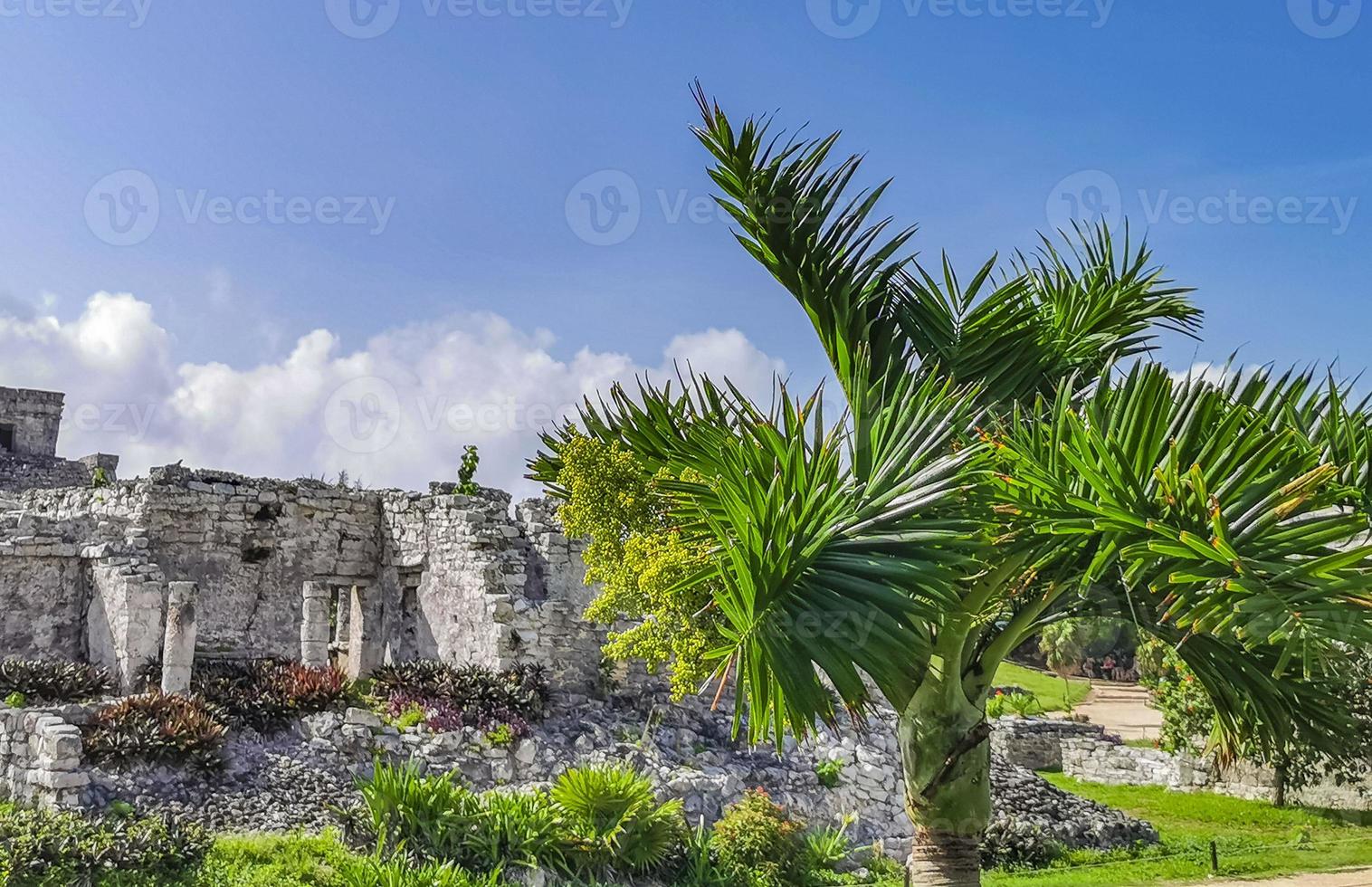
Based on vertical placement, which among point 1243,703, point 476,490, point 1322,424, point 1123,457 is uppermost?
point 476,490

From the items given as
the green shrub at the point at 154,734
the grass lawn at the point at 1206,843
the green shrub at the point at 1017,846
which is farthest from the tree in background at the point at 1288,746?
the green shrub at the point at 154,734

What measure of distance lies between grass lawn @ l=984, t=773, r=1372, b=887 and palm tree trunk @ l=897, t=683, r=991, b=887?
6035mm

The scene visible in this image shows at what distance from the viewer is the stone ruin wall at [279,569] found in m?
15.5

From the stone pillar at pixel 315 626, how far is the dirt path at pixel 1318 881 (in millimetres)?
11570

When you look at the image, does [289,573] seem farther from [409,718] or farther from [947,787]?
[947,787]

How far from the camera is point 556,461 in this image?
12.2 metres

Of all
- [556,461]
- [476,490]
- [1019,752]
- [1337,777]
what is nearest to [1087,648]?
[1019,752]

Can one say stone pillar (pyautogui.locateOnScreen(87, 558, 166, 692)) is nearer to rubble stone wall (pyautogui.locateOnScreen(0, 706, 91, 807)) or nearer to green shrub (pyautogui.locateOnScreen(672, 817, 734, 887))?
rubble stone wall (pyautogui.locateOnScreen(0, 706, 91, 807))

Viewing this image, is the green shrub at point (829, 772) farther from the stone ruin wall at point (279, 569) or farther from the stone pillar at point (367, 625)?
the stone pillar at point (367, 625)

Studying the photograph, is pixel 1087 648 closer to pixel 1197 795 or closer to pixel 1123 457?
pixel 1197 795

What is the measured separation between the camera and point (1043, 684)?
36.8 meters

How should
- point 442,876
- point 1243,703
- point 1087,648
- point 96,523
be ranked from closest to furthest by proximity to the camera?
point 1243,703 < point 442,876 < point 96,523 < point 1087,648

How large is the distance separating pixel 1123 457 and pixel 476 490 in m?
14.5

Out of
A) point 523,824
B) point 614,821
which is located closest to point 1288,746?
point 614,821
